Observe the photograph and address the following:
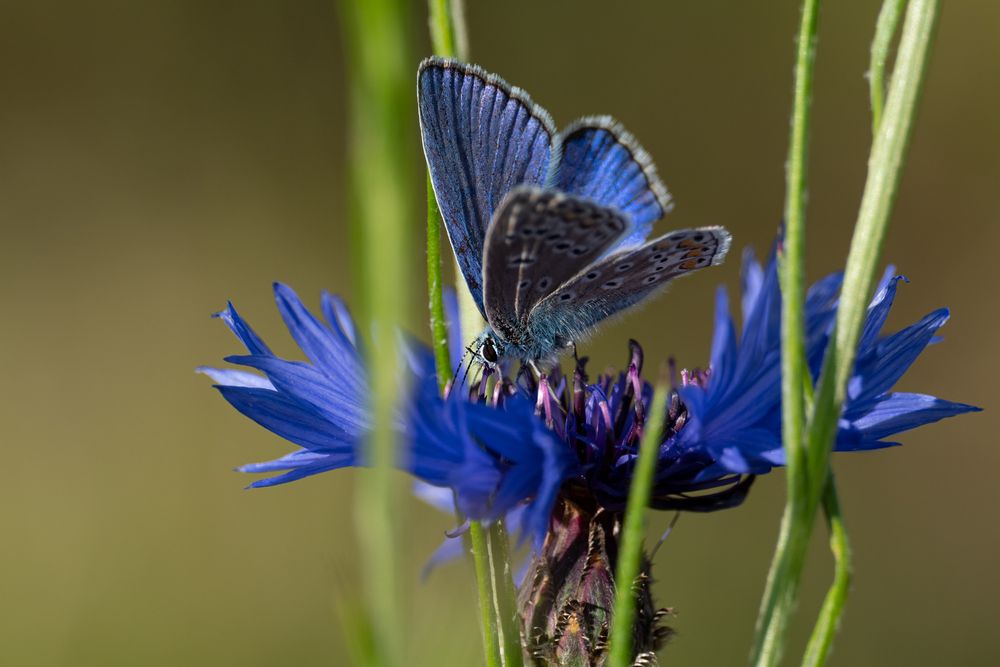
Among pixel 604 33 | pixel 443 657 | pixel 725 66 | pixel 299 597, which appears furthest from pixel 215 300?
pixel 443 657

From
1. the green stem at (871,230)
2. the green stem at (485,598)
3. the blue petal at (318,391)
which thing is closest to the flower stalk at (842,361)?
the green stem at (871,230)

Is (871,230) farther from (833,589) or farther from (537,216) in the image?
(537,216)

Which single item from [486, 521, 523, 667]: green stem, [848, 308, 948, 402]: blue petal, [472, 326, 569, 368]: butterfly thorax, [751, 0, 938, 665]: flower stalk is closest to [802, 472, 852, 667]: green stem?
[751, 0, 938, 665]: flower stalk

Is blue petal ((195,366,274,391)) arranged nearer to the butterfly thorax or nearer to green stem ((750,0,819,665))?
the butterfly thorax

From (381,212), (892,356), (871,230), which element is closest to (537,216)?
(892,356)

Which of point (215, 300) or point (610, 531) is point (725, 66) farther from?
point (610, 531)

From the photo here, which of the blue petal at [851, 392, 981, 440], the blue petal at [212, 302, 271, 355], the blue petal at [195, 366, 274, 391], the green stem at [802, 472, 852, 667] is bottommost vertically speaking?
the green stem at [802, 472, 852, 667]

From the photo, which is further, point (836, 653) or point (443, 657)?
point (836, 653)
